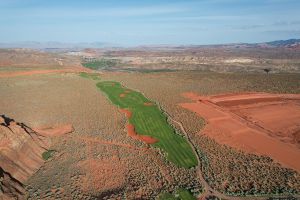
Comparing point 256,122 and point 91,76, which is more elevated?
point 91,76

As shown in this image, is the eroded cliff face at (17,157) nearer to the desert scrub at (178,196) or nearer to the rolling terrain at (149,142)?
the rolling terrain at (149,142)

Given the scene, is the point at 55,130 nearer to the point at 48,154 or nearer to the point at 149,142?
the point at 48,154

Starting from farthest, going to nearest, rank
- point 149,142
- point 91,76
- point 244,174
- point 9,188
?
point 91,76, point 149,142, point 244,174, point 9,188

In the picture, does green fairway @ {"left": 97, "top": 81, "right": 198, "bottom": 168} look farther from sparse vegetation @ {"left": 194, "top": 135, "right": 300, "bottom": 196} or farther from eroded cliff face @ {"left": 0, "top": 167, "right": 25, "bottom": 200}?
eroded cliff face @ {"left": 0, "top": 167, "right": 25, "bottom": 200}

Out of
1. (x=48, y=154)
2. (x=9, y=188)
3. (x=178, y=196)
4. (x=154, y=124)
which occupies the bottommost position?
(x=178, y=196)

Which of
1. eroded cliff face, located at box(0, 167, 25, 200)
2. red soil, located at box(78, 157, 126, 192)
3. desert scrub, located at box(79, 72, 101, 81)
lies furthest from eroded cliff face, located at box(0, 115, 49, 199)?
desert scrub, located at box(79, 72, 101, 81)

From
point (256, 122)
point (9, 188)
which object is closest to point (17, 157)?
point (9, 188)
